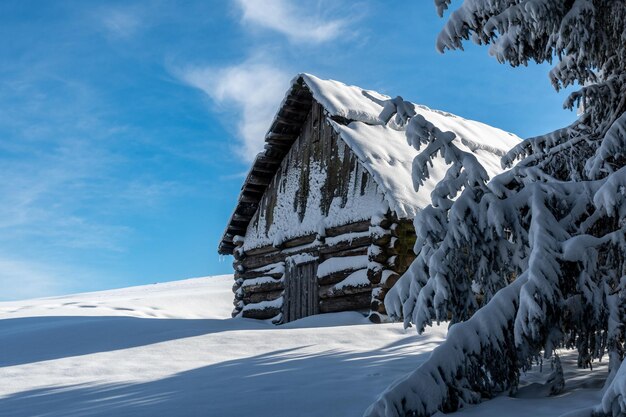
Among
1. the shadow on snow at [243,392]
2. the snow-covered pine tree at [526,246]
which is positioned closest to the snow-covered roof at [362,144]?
the snow-covered pine tree at [526,246]

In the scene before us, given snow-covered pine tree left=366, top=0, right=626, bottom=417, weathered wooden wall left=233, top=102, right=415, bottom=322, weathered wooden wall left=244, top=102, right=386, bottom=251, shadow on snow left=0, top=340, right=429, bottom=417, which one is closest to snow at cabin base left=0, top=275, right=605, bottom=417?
shadow on snow left=0, top=340, right=429, bottom=417

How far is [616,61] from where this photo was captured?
7.10 metres

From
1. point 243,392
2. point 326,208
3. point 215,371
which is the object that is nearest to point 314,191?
point 326,208

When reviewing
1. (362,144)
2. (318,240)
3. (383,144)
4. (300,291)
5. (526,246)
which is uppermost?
(383,144)

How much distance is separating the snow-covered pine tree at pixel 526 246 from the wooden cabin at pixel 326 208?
4.94 m

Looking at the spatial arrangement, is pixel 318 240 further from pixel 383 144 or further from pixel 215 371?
pixel 215 371

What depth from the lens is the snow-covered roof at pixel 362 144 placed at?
11945mm

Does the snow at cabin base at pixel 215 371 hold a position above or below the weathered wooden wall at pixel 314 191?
below

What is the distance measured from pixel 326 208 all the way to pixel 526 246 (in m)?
8.55

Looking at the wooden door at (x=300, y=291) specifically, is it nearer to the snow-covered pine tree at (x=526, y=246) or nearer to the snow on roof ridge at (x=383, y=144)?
the snow on roof ridge at (x=383, y=144)

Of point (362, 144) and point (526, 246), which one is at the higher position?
point (362, 144)

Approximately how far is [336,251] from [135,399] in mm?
7900

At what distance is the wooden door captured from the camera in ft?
44.9

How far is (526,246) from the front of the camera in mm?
5422
